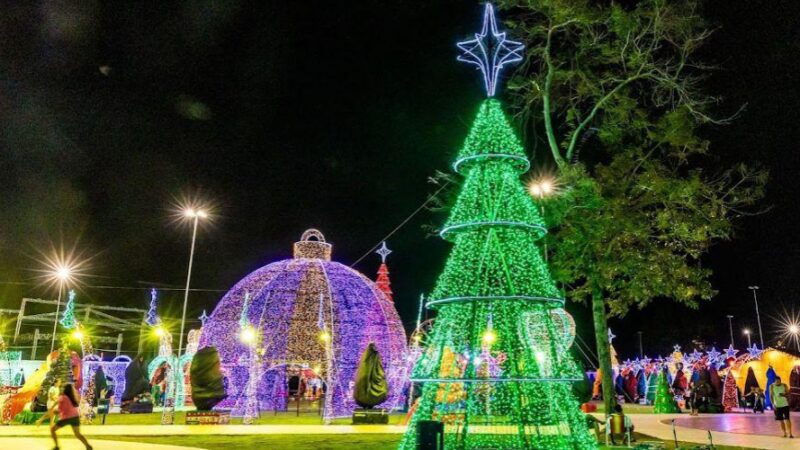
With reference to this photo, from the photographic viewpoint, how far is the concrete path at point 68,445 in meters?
12.4

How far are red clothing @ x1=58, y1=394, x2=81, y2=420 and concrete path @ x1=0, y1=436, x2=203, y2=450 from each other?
128 centimetres

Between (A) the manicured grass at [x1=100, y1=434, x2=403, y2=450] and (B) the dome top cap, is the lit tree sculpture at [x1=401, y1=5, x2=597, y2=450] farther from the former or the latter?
(B) the dome top cap

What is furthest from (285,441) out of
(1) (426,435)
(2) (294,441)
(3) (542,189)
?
(3) (542,189)

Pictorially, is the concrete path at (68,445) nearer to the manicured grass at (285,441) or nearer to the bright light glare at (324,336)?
the manicured grass at (285,441)

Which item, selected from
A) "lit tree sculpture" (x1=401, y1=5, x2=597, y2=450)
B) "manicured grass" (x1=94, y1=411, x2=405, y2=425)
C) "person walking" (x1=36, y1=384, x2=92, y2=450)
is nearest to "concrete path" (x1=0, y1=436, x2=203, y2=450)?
"person walking" (x1=36, y1=384, x2=92, y2=450)

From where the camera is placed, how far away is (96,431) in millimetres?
16203

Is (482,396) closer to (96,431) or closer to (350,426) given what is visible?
(350,426)

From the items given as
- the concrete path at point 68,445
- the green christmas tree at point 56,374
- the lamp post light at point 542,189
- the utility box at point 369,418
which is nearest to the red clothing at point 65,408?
the concrete path at point 68,445

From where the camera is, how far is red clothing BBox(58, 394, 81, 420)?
11.4 m

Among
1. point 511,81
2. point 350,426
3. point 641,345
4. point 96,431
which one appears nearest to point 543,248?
point 511,81

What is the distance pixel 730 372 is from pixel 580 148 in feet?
59.8

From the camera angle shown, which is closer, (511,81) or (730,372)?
(511,81)

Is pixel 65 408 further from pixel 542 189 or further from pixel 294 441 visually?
pixel 542 189

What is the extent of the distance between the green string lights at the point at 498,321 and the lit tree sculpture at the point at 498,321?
2 cm
